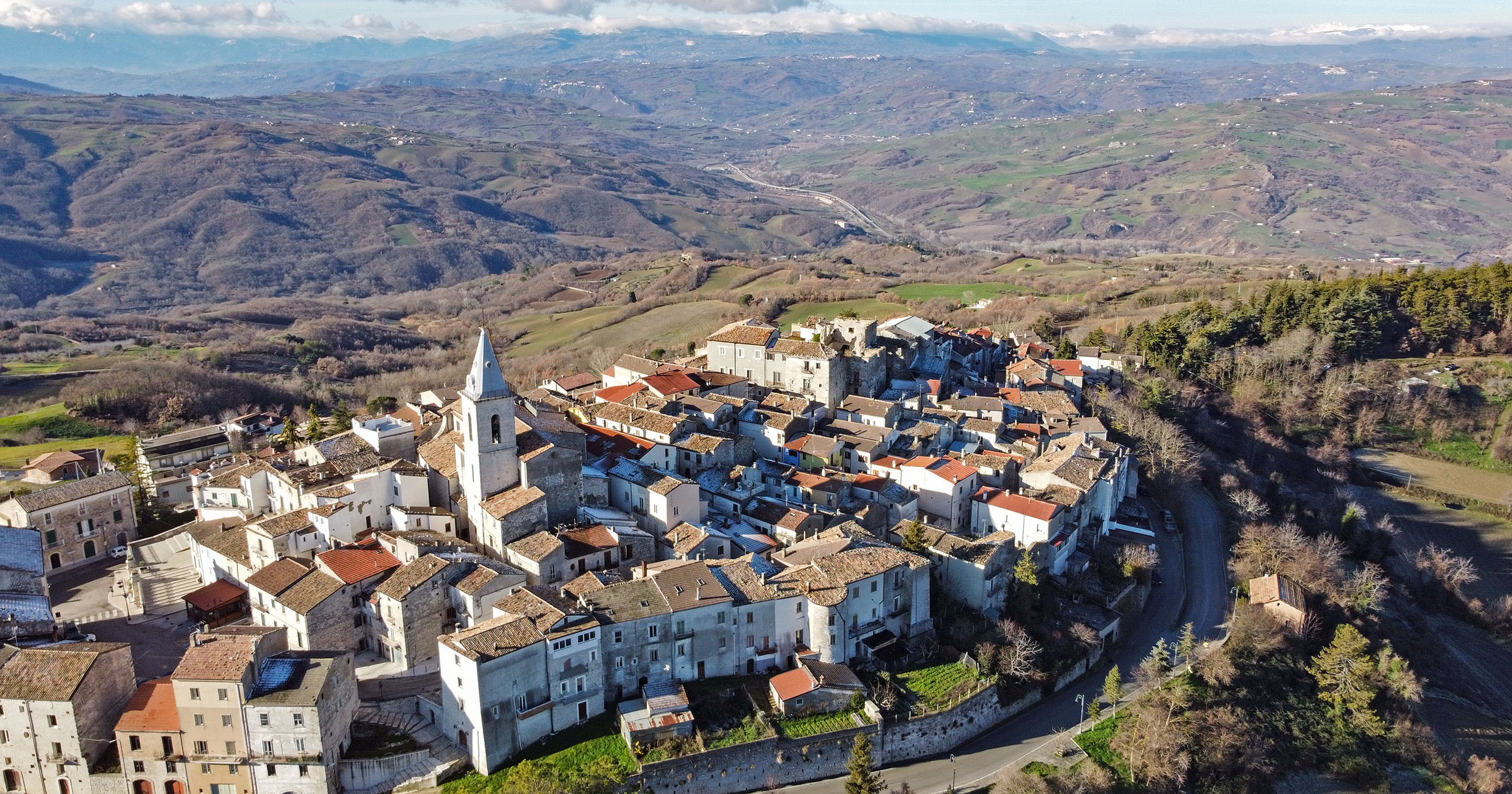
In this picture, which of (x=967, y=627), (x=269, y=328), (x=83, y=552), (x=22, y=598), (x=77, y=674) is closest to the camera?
(x=77, y=674)

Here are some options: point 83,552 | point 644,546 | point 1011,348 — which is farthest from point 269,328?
point 644,546

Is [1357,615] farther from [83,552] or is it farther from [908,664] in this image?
[83,552]

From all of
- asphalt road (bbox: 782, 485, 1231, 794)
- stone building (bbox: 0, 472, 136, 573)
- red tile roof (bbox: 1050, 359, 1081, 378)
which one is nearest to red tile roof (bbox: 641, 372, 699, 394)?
asphalt road (bbox: 782, 485, 1231, 794)

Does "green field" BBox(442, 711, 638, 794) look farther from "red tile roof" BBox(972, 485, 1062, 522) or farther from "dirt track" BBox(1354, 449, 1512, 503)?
"dirt track" BBox(1354, 449, 1512, 503)

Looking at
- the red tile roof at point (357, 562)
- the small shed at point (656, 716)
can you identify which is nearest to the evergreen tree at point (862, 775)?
the small shed at point (656, 716)

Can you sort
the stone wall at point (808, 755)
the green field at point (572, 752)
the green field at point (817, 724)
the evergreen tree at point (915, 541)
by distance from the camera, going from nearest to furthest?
the green field at point (572, 752) → the stone wall at point (808, 755) → the green field at point (817, 724) → the evergreen tree at point (915, 541)

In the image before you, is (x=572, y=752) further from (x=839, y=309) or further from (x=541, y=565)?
(x=839, y=309)

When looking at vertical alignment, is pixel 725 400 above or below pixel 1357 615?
above

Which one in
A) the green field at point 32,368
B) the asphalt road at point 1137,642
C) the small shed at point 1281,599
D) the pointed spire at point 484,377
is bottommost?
the asphalt road at point 1137,642

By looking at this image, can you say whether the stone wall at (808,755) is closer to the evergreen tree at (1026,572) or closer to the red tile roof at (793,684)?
the red tile roof at (793,684)
